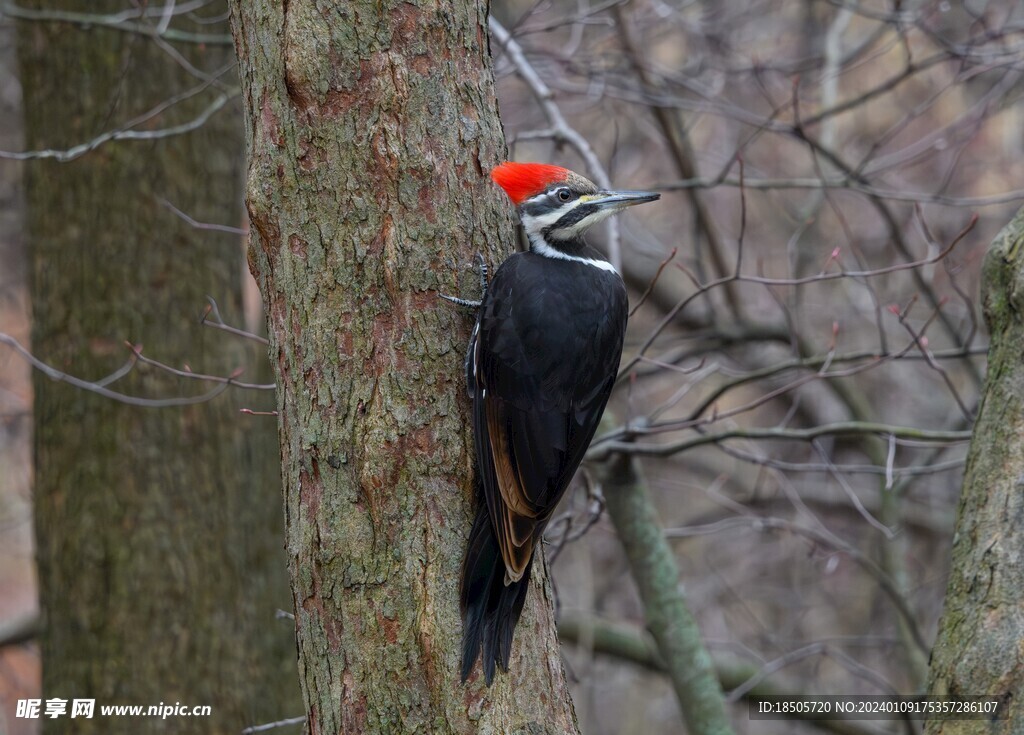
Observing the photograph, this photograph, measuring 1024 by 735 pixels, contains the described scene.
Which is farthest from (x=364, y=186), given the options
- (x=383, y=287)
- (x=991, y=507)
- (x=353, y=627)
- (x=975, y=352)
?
(x=975, y=352)

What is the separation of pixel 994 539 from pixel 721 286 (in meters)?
3.29

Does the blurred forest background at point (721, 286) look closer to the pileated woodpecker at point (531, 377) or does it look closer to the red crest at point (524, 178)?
the pileated woodpecker at point (531, 377)

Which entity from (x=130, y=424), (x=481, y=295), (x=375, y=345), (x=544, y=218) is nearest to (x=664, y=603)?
(x=544, y=218)

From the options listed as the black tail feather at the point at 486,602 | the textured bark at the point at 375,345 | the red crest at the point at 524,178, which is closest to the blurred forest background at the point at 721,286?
the red crest at the point at 524,178

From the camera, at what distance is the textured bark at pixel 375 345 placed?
7.39 ft

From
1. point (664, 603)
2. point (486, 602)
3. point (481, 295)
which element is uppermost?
point (481, 295)

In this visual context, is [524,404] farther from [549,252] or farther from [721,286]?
[721,286]

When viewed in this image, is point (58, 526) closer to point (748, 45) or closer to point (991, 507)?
point (991, 507)

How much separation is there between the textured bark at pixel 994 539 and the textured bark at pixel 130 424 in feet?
9.47

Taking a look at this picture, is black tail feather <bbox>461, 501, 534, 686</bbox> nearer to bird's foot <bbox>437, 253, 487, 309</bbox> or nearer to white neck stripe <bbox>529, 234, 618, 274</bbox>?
bird's foot <bbox>437, 253, 487, 309</bbox>

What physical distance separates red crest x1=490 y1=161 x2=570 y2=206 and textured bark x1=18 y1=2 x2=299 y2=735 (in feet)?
6.59

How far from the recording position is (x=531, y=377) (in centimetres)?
262

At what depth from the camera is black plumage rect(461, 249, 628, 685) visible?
231cm

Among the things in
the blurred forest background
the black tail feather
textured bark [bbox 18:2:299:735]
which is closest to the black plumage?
the black tail feather
